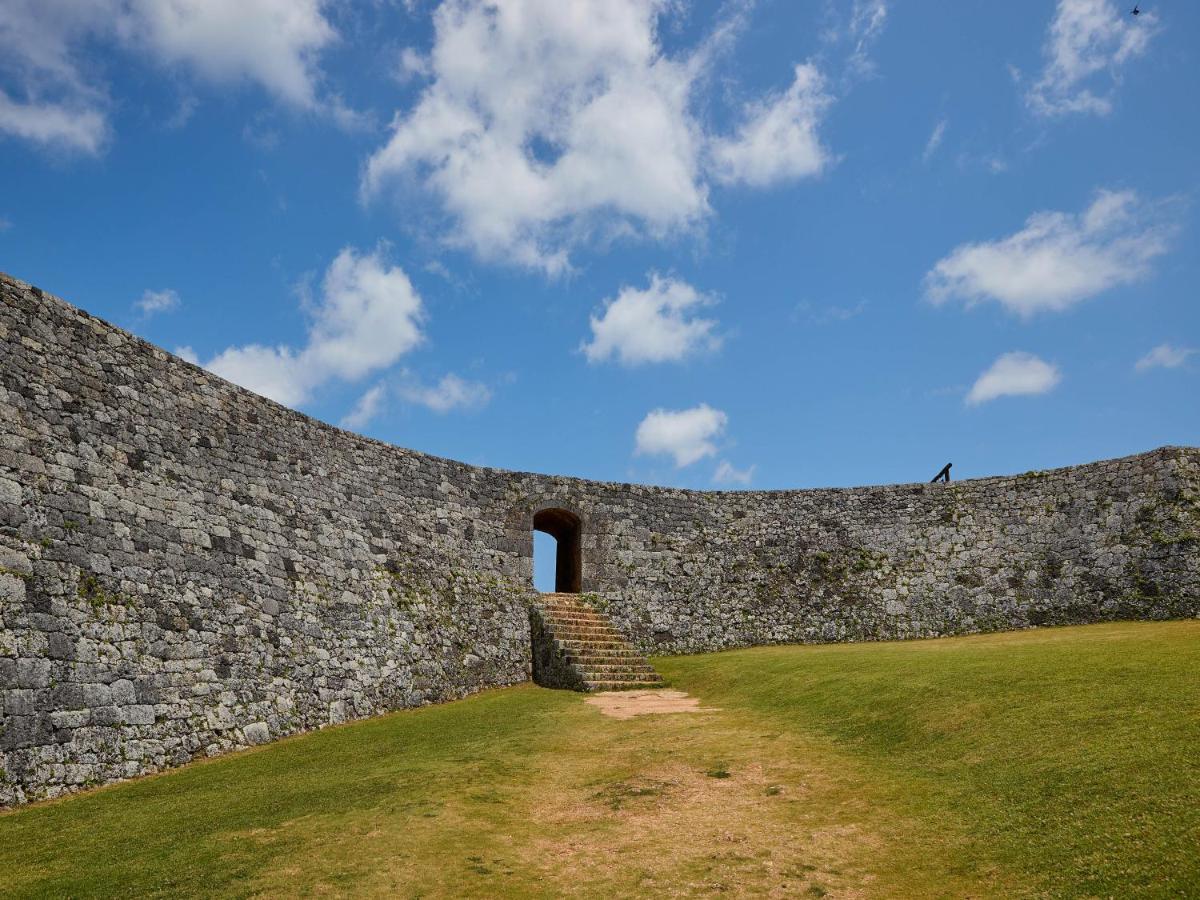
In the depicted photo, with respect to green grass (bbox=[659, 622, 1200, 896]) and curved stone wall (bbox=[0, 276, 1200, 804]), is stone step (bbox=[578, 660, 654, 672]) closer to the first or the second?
curved stone wall (bbox=[0, 276, 1200, 804])

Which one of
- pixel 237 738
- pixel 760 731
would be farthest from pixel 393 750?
pixel 760 731

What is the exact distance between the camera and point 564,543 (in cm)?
2281

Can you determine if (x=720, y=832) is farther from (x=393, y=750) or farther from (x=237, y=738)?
(x=237, y=738)

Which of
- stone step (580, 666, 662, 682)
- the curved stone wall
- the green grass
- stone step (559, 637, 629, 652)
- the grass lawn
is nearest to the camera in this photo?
the green grass

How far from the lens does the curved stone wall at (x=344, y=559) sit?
10508 millimetres

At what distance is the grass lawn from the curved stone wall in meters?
1.31

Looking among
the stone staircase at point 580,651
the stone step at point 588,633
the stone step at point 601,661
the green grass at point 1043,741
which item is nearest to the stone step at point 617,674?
the stone staircase at point 580,651

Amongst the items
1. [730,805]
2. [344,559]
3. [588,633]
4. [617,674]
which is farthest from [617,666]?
[730,805]

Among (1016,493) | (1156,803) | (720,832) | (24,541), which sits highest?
(1016,493)

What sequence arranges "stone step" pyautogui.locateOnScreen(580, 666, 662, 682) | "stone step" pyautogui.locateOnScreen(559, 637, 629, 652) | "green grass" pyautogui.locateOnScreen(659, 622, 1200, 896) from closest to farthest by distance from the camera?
"green grass" pyautogui.locateOnScreen(659, 622, 1200, 896), "stone step" pyautogui.locateOnScreen(580, 666, 662, 682), "stone step" pyautogui.locateOnScreen(559, 637, 629, 652)

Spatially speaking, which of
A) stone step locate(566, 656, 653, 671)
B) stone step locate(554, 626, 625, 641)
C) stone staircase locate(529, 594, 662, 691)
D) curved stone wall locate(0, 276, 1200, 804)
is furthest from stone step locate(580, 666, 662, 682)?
curved stone wall locate(0, 276, 1200, 804)

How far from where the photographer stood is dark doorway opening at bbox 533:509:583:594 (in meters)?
21.0

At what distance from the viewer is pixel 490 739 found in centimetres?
1154

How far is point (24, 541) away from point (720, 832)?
357 inches
